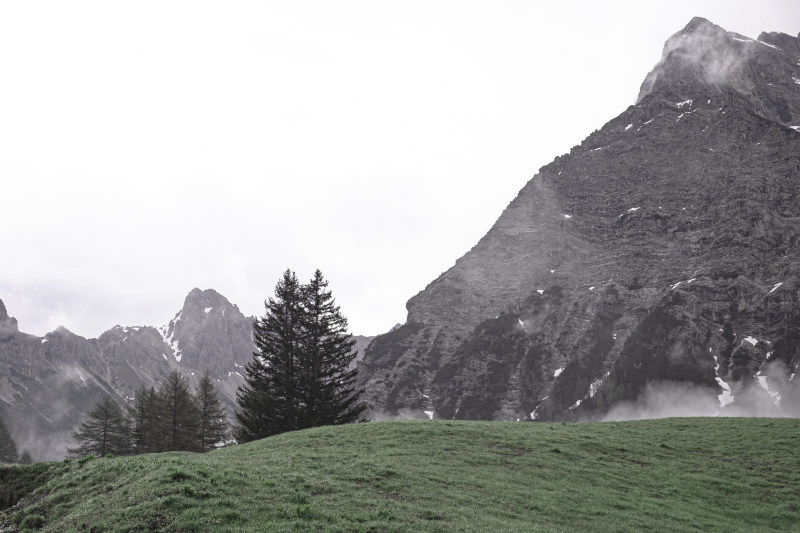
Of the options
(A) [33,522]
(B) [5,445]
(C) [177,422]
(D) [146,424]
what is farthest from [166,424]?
(A) [33,522]

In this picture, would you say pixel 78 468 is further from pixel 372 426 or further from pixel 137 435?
pixel 137 435

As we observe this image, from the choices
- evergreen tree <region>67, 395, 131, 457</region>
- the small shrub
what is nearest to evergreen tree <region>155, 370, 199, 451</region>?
evergreen tree <region>67, 395, 131, 457</region>

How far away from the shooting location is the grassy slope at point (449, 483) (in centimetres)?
1823

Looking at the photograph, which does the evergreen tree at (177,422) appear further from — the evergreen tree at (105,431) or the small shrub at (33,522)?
the small shrub at (33,522)

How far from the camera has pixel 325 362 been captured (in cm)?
5662

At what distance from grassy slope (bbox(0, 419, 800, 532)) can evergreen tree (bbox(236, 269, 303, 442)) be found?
15.4m

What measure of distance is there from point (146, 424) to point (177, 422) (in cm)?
790

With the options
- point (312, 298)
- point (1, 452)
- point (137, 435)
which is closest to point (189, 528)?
point (312, 298)

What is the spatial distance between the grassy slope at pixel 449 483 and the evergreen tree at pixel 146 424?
42.0 meters

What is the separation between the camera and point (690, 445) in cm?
3669

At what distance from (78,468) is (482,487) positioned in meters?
18.6

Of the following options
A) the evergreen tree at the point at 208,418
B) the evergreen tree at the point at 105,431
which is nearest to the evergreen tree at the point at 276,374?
the evergreen tree at the point at 208,418

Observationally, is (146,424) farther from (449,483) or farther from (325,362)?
(449,483)

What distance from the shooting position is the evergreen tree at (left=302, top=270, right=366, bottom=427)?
179 feet
